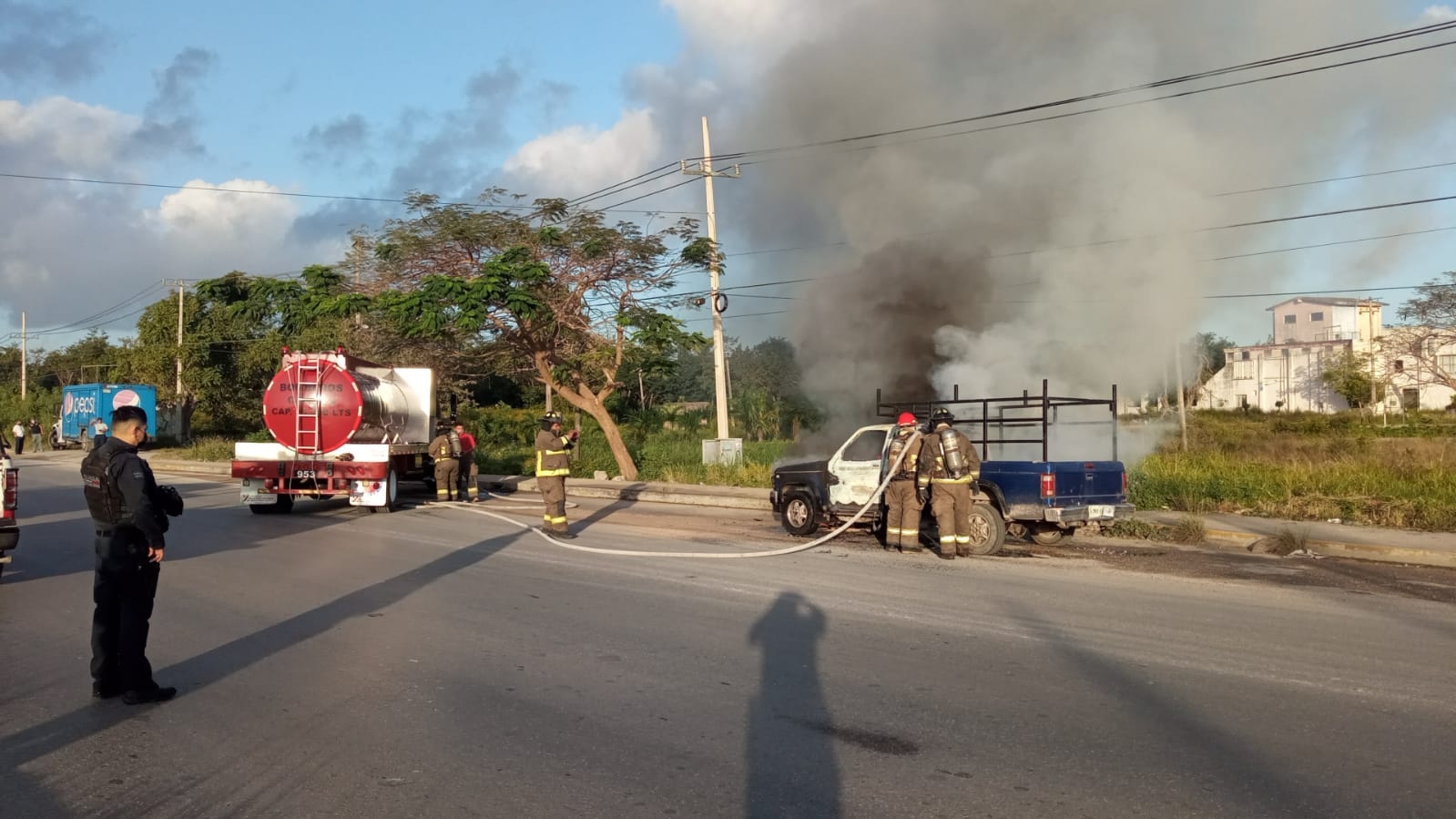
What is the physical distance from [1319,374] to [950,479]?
60719mm

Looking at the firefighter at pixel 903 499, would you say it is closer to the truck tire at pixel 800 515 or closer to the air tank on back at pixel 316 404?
the truck tire at pixel 800 515

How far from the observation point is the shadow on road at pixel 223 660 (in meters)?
4.71

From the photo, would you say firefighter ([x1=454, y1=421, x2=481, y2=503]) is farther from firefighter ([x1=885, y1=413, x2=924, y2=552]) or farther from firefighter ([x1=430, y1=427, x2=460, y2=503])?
firefighter ([x1=885, y1=413, x2=924, y2=552])

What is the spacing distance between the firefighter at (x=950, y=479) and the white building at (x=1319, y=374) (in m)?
43.8

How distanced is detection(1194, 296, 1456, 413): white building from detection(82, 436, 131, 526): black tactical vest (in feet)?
169

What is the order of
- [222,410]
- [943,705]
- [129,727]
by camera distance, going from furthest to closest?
[222,410] < [943,705] < [129,727]

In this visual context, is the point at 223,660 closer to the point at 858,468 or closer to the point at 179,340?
the point at 858,468

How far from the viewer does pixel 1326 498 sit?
14.7m

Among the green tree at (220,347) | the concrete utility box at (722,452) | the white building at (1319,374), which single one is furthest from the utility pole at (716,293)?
the white building at (1319,374)

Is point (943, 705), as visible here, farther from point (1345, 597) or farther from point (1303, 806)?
point (1345, 597)

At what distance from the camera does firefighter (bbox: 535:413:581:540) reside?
42.1ft

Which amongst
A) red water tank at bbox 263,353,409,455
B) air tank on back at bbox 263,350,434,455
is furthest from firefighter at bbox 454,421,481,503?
red water tank at bbox 263,353,409,455

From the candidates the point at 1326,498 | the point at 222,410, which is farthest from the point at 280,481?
the point at 222,410

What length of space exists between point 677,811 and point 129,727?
293cm
